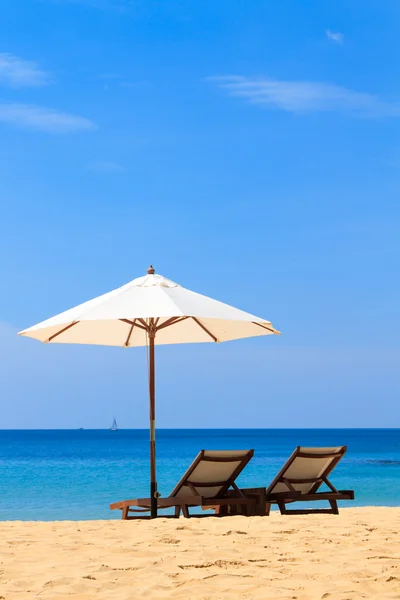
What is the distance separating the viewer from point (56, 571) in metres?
4.71

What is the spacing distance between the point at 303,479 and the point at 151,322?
190 centimetres

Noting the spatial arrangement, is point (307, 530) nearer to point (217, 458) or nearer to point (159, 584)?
point (217, 458)

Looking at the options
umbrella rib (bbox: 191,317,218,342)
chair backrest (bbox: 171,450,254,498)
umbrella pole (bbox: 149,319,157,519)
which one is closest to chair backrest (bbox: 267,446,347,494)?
chair backrest (bbox: 171,450,254,498)

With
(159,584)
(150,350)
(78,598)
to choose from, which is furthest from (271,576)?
(150,350)

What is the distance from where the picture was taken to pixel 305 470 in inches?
293

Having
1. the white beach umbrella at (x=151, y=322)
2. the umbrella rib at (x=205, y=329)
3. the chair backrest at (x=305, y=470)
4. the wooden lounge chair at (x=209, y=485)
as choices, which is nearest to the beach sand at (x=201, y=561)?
the wooden lounge chair at (x=209, y=485)

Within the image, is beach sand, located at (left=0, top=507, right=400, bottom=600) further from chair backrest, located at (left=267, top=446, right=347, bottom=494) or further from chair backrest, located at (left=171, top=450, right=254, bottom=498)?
chair backrest, located at (left=267, top=446, right=347, bottom=494)

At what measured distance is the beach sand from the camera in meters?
4.23

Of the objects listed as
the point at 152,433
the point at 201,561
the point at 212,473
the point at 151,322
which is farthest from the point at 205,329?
the point at 201,561

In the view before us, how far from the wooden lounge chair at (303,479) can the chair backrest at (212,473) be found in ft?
1.42

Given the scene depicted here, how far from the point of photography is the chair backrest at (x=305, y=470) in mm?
7250

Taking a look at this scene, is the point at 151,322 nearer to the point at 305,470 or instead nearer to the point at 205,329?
the point at 205,329

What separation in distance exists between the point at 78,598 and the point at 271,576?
43.7 inches

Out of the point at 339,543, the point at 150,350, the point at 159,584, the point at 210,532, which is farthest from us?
the point at 150,350
